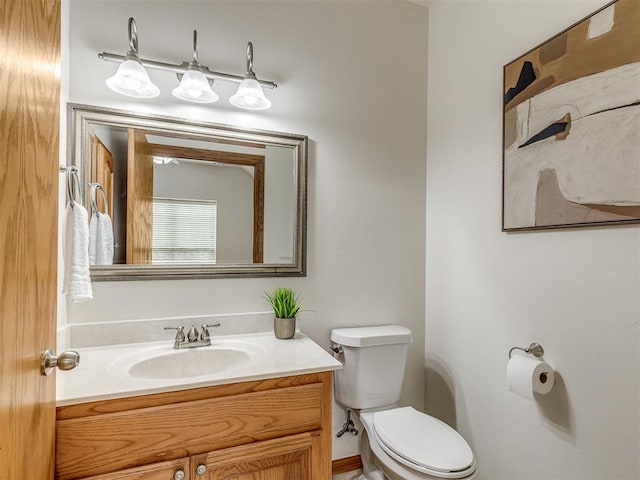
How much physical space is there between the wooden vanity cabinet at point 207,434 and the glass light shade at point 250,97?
118cm

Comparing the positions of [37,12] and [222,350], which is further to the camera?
[222,350]

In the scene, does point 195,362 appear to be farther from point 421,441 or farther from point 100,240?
point 421,441

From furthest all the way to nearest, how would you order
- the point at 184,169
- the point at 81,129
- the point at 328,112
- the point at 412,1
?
the point at 412,1 → the point at 328,112 → the point at 184,169 → the point at 81,129

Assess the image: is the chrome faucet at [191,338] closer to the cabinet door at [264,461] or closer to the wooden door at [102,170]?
the cabinet door at [264,461]

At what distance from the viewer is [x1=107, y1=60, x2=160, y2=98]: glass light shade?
1.36m

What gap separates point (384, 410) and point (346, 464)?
17.4 inches

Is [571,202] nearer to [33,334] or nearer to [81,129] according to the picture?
[33,334]

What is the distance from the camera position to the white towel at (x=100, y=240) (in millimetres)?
1426

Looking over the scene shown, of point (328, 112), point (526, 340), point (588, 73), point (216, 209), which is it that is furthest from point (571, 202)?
point (216, 209)

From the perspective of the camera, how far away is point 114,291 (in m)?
1.47

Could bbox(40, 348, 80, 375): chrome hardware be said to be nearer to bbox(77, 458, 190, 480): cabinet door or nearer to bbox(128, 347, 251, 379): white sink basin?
bbox(77, 458, 190, 480): cabinet door

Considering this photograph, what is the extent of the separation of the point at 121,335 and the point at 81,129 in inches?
34.0

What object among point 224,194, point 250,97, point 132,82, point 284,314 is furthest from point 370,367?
point 132,82

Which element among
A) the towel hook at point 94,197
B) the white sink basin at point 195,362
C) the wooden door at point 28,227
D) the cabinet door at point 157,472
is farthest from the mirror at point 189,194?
the cabinet door at point 157,472
